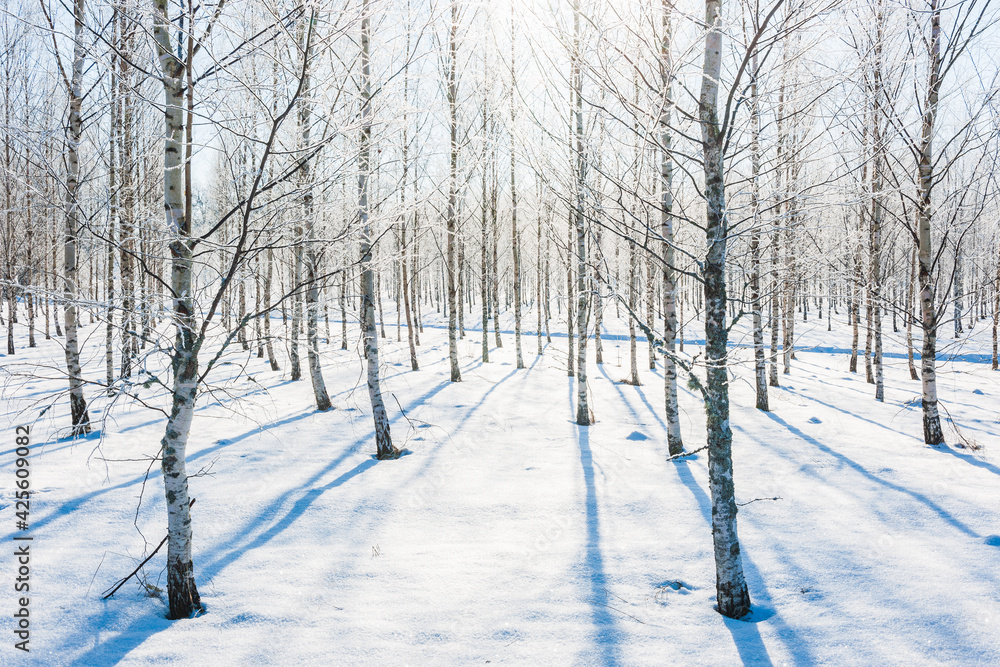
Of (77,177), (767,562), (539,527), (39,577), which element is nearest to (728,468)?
(767,562)

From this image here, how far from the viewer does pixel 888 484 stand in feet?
17.7

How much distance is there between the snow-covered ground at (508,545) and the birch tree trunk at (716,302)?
0.91 ft

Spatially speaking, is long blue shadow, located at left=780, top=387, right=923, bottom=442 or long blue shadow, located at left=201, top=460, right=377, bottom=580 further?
long blue shadow, located at left=780, top=387, right=923, bottom=442

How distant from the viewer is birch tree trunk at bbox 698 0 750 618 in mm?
2986

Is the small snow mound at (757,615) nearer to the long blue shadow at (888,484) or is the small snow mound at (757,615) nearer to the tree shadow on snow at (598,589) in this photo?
the tree shadow on snow at (598,589)

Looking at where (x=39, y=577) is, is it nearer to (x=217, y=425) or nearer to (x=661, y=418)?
(x=217, y=425)

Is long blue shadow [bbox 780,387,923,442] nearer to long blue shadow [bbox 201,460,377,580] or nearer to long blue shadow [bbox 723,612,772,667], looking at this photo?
long blue shadow [bbox 723,612,772,667]

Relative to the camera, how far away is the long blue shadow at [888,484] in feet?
14.3

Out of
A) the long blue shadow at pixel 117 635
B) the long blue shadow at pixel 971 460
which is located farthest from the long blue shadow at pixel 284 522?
the long blue shadow at pixel 971 460

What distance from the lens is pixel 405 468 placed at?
620 centimetres

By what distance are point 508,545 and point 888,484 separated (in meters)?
4.64

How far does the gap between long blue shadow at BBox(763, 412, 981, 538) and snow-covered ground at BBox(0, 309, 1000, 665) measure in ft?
0.11

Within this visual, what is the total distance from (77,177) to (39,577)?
19.4ft

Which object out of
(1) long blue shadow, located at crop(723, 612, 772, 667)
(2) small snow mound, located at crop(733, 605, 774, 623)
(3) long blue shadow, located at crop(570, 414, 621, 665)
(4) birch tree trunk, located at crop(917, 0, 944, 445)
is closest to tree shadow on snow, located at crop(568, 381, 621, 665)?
(3) long blue shadow, located at crop(570, 414, 621, 665)
